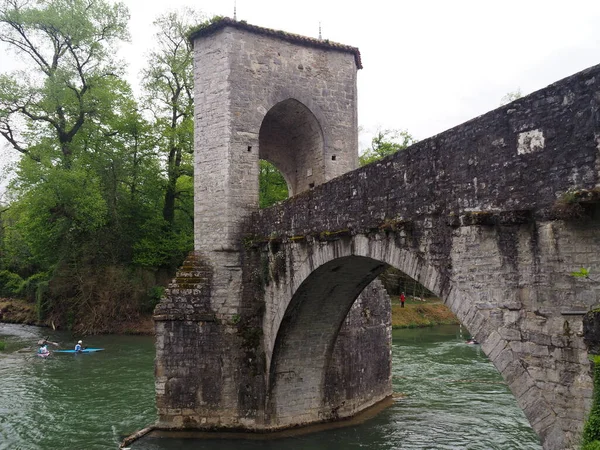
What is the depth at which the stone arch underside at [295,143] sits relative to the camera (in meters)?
12.0

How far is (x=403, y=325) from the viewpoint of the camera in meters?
25.8

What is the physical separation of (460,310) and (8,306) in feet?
98.1

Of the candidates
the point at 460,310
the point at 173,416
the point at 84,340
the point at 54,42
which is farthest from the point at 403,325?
the point at 460,310

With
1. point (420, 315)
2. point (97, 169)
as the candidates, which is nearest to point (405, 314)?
point (420, 315)

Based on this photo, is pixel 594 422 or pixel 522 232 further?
pixel 522 232

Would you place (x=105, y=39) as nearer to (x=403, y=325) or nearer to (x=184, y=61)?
(x=184, y=61)

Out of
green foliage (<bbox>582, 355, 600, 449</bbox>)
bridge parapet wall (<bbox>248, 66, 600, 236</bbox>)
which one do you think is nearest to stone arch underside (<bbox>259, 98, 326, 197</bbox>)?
bridge parapet wall (<bbox>248, 66, 600, 236</bbox>)

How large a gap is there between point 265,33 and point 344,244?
5.70 metres

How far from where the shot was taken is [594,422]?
3.72 m

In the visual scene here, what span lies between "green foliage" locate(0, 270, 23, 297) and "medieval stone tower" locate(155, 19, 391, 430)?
22.0 metres

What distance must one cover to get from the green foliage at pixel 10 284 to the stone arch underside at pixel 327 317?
75.9 feet

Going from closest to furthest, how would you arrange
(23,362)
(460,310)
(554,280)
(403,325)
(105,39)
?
(554,280) < (460,310) < (23,362) < (105,39) < (403,325)

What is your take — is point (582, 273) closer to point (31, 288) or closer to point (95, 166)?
point (95, 166)

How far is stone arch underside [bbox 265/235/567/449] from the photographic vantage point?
4699mm
